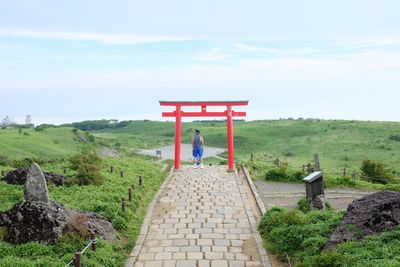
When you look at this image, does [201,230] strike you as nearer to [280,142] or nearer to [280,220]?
[280,220]

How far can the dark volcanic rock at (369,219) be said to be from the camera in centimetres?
962

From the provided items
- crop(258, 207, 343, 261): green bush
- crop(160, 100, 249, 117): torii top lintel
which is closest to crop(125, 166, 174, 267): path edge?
crop(258, 207, 343, 261): green bush

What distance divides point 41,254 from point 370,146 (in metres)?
43.7

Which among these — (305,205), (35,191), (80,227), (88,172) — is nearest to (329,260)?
(80,227)

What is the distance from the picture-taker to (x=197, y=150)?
23.5 m

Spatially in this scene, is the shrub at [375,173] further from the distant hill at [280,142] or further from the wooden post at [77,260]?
the wooden post at [77,260]

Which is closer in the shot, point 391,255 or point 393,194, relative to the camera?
point 391,255

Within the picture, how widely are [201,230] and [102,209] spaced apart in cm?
304

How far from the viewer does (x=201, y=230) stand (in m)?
12.4

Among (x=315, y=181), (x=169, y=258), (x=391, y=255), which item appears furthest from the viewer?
(x=315, y=181)

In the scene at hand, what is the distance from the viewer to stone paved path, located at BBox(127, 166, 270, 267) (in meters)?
10.2

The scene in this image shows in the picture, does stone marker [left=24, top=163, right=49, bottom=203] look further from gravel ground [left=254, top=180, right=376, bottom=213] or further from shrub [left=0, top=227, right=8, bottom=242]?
gravel ground [left=254, top=180, right=376, bottom=213]

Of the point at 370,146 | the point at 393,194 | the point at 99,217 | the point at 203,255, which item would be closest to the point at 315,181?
the point at 393,194

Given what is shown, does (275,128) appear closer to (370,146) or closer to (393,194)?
(370,146)
